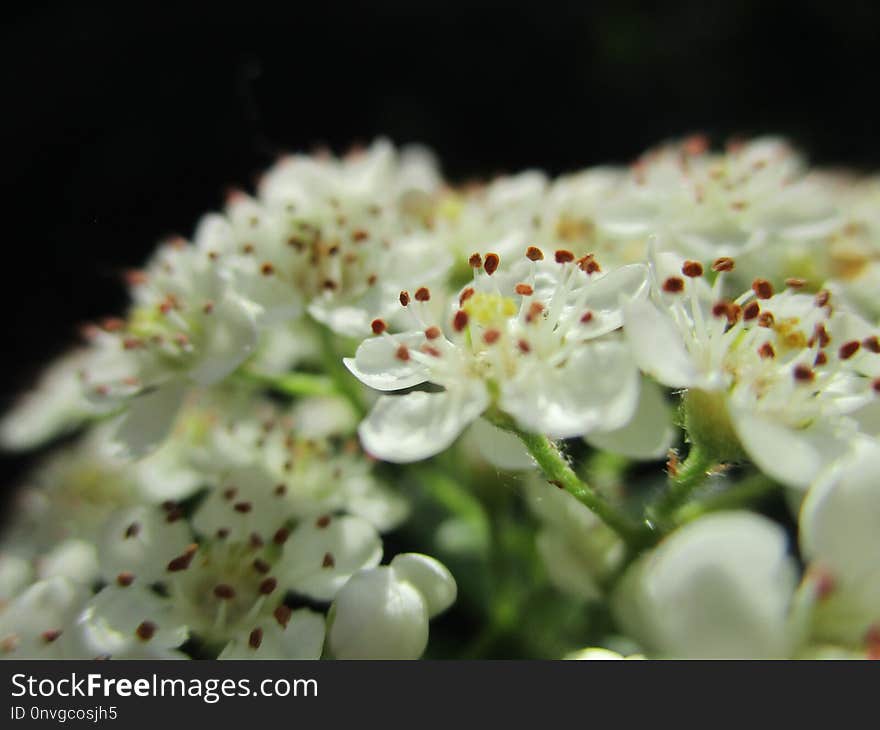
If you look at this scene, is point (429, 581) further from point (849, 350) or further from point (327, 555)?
point (849, 350)

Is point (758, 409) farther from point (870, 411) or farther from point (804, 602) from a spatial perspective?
point (804, 602)

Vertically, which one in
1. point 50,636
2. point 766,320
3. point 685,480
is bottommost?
point 50,636

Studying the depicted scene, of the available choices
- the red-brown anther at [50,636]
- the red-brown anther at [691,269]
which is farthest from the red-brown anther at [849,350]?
the red-brown anther at [50,636]

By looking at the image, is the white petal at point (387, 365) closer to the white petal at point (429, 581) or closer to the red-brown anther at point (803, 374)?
the white petal at point (429, 581)

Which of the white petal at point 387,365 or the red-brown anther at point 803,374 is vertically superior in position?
the white petal at point 387,365

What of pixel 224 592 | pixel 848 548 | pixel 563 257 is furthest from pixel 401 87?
pixel 848 548

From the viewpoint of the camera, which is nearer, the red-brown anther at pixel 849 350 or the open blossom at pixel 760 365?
the open blossom at pixel 760 365

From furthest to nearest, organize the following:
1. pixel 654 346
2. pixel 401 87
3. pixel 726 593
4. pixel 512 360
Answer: pixel 401 87
pixel 512 360
pixel 654 346
pixel 726 593

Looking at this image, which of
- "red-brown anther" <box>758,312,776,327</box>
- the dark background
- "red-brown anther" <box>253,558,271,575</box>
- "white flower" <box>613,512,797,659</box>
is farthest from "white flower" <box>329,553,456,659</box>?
the dark background

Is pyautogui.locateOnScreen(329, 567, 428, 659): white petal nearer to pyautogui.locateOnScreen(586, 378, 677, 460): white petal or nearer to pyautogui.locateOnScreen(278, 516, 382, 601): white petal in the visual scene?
pyautogui.locateOnScreen(278, 516, 382, 601): white petal

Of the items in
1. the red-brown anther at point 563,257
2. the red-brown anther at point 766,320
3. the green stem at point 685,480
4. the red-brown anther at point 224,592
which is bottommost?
the red-brown anther at point 224,592
